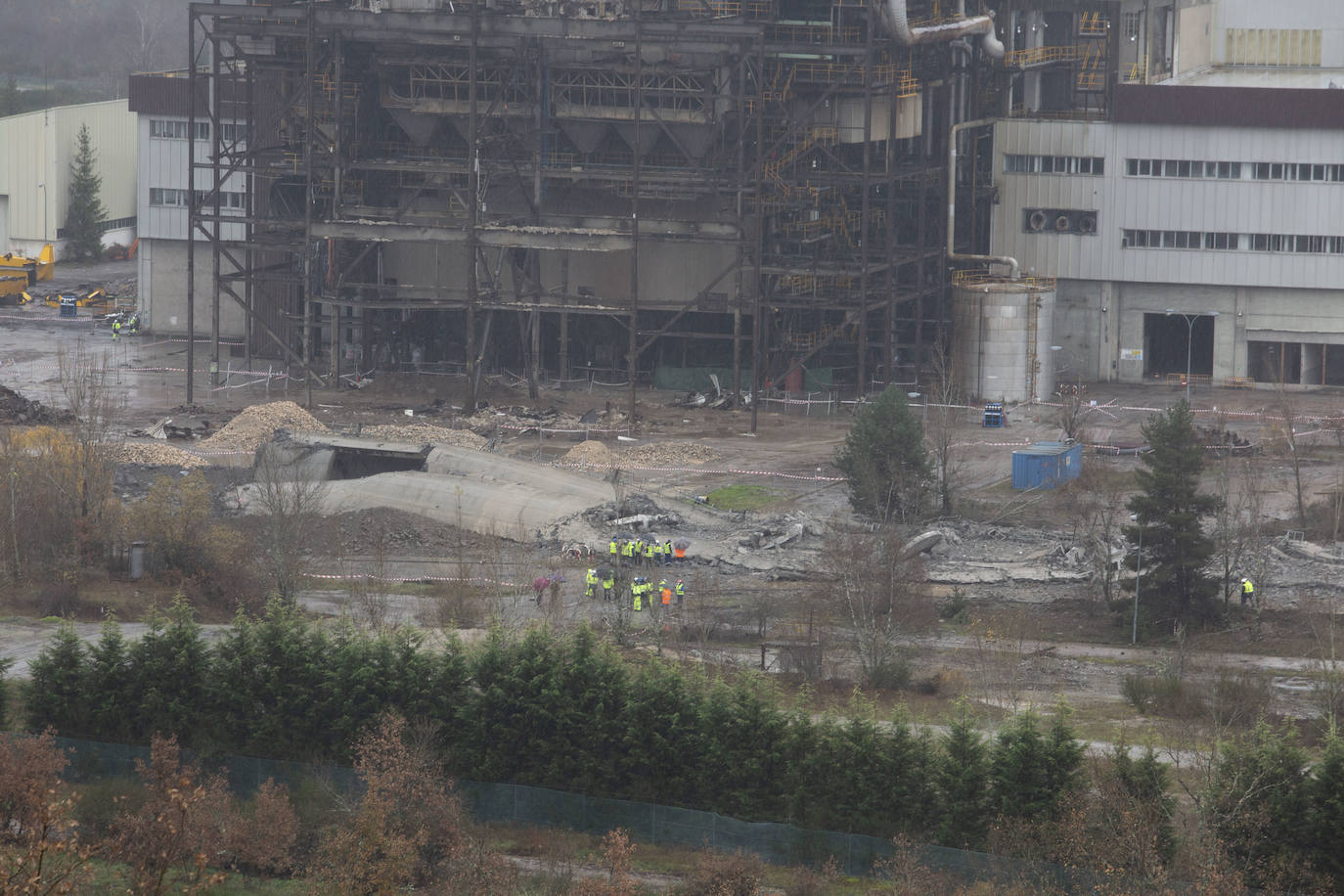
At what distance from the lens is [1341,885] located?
28516mm

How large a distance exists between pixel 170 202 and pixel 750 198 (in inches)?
1024

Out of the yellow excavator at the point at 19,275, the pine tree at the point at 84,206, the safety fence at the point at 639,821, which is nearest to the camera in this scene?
the safety fence at the point at 639,821

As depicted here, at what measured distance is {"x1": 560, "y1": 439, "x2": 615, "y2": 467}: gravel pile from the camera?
58031mm

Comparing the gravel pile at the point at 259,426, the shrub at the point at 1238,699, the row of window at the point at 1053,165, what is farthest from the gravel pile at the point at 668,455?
the shrub at the point at 1238,699

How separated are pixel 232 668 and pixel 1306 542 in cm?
2792

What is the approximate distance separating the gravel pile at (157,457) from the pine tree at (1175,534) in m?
26.5

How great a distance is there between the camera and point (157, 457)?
2205 inches

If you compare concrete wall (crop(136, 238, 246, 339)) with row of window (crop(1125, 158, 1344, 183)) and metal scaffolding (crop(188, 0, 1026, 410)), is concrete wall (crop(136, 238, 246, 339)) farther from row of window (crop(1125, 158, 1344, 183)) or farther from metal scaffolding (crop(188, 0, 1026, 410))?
row of window (crop(1125, 158, 1344, 183))

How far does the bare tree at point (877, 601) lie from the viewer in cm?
3862

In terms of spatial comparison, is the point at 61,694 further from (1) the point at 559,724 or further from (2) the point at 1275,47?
(2) the point at 1275,47

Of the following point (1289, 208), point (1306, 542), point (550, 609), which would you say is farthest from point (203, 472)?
point (1289, 208)

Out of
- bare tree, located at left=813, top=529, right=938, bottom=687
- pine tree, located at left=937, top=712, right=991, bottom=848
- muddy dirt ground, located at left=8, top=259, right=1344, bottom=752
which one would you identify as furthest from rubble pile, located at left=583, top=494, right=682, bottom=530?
pine tree, located at left=937, top=712, right=991, bottom=848

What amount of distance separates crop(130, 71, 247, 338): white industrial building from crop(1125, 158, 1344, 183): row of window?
34369mm

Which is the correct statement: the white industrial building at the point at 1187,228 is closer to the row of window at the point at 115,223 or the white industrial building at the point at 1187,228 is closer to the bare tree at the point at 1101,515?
the bare tree at the point at 1101,515
